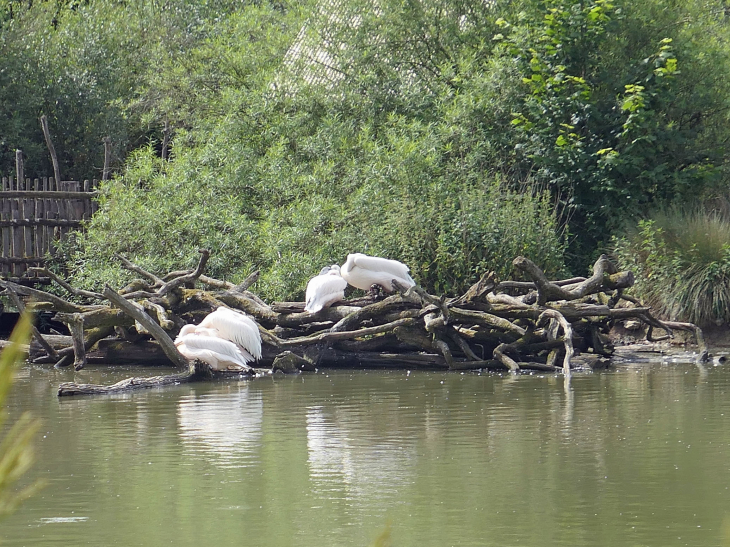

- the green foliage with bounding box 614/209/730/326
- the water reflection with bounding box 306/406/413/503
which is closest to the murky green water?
the water reflection with bounding box 306/406/413/503

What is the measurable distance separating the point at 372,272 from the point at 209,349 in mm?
2098

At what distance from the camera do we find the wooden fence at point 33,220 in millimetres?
17203

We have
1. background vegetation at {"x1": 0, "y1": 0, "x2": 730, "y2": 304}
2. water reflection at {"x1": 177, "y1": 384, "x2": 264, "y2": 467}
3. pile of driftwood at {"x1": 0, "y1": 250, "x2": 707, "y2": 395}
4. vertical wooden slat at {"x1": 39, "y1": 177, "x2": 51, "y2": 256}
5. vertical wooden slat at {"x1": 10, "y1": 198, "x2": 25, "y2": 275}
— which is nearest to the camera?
water reflection at {"x1": 177, "y1": 384, "x2": 264, "y2": 467}

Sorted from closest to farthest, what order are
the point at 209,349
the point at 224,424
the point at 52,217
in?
the point at 224,424 < the point at 209,349 < the point at 52,217

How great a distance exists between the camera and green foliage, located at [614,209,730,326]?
563 inches

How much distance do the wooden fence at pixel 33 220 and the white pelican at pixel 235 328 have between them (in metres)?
5.68

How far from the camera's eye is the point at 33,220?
17438 mm

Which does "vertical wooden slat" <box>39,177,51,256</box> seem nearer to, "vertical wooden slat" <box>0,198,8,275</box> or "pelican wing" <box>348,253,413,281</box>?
"vertical wooden slat" <box>0,198,8,275</box>

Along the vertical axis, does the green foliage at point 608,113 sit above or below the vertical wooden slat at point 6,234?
above

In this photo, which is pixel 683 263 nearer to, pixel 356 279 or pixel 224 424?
pixel 356 279

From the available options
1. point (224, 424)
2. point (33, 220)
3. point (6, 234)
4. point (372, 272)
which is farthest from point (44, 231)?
point (224, 424)

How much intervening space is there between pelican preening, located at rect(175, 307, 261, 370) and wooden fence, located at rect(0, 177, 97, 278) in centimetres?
563

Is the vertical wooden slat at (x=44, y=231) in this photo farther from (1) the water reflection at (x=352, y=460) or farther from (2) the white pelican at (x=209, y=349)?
(1) the water reflection at (x=352, y=460)

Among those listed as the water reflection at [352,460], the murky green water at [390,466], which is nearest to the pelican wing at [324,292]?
the murky green water at [390,466]
